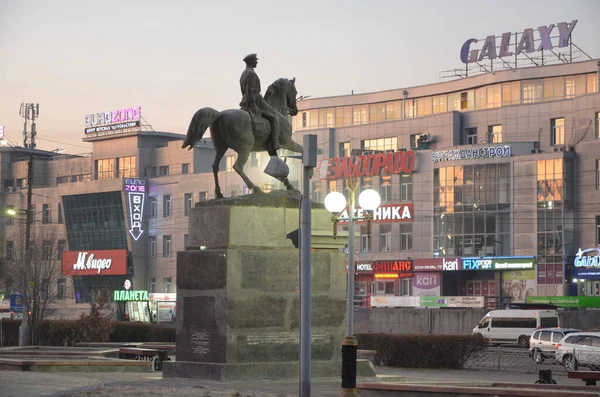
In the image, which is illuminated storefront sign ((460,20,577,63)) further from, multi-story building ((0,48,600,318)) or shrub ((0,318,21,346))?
shrub ((0,318,21,346))

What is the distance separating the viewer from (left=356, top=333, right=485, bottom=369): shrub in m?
42.7

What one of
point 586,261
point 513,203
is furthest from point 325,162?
point 586,261

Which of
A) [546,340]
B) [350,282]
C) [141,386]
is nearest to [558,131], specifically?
[546,340]

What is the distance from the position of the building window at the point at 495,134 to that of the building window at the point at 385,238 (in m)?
11.2

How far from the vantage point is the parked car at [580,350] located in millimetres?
39125

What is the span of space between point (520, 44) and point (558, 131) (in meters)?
8.74

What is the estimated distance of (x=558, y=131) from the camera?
8806cm

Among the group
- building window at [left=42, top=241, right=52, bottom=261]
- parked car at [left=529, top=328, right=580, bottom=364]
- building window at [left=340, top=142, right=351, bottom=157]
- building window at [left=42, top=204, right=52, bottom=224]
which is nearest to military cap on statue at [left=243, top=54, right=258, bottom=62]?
parked car at [left=529, top=328, right=580, bottom=364]

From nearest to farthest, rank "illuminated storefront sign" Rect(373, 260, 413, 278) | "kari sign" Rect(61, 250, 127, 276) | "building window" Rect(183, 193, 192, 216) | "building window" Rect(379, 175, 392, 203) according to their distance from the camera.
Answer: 1. "illuminated storefront sign" Rect(373, 260, 413, 278)
2. "building window" Rect(379, 175, 392, 203)
3. "building window" Rect(183, 193, 192, 216)
4. "kari sign" Rect(61, 250, 127, 276)

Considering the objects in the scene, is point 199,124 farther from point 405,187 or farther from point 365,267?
point 365,267

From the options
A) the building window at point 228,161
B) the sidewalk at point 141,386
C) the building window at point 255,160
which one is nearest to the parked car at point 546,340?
the sidewalk at point 141,386

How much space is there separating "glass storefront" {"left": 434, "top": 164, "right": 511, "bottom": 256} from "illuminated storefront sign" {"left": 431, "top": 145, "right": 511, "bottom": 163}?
29.3 inches

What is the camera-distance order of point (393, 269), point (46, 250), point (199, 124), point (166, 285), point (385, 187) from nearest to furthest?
point (199, 124) < point (46, 250) < point (393, 269) < point (385, 187) < point (166, 285)

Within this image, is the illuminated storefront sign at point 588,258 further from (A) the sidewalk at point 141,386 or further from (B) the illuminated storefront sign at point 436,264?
(A) the sidewalk at point 141,386
